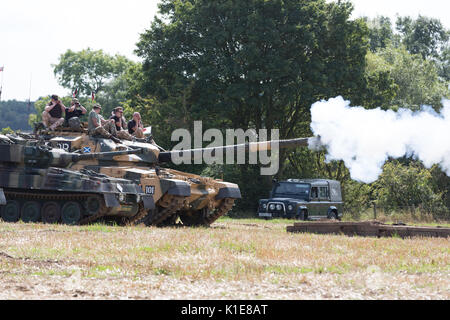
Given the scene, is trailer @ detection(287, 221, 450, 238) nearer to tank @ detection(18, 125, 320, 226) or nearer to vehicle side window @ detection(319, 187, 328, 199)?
tank @ detection(18, 125, 320, 226)

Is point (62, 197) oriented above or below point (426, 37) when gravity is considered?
below

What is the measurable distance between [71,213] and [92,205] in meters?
0.68

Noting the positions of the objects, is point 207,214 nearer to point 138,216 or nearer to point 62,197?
point 138,216

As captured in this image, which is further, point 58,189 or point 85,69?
point 85,69

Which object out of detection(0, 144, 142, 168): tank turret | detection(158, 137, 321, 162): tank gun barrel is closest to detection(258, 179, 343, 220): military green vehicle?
detection(158, 137, 321, 162): tank gun barrel

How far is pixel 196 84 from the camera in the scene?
Result: 104 ft

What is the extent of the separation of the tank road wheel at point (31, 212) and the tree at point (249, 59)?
1340 centimetres

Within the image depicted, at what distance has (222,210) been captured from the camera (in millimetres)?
21562

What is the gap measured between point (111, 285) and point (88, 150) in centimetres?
1205

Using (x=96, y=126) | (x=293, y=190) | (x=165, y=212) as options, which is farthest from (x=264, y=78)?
(x=165, y=212)

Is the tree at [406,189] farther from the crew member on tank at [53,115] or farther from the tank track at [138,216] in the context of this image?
the crew member on tank at [53,115]

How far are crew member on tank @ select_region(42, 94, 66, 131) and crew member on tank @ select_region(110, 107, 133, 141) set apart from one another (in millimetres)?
1730

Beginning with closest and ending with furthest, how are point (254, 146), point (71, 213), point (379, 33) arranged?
1. point (71, 213)
2. point (254, 146)
3. point (379, 33)

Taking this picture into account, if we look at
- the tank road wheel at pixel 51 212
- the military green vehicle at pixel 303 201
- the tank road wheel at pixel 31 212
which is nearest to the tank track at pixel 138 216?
the tank road wheel at pixel 51 212
